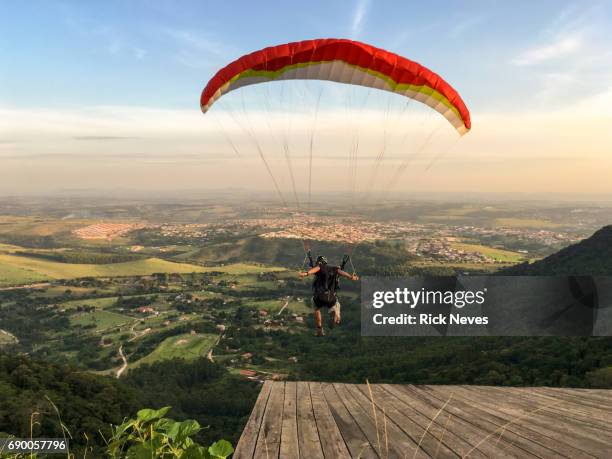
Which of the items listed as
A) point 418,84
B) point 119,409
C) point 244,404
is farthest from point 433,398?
point 244,404

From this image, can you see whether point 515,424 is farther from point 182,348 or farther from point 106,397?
point 182,348

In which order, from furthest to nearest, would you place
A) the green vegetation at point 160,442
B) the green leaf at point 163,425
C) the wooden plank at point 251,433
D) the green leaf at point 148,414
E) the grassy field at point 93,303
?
1. the grassy field at point 93,303
2. the wooden plank at point 251,433
3. the green leaf at point 163,425
4. the green leaf at point 148,414
5. the green vegetation at point 160,442

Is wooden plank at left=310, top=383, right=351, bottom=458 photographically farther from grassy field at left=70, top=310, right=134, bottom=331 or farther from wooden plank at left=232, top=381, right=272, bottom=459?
grassy field at left=70, top=310, right=134, bottom=331

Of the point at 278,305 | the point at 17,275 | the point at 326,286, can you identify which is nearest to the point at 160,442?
the point at 326,286

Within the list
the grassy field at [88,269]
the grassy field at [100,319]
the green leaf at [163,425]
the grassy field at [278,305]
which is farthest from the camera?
the grassy field at [88,269]

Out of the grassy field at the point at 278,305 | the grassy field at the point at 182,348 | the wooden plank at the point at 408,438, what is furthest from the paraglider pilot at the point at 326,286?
the grassy field at the point at 278,305

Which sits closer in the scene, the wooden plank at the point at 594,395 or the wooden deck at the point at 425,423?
the wooden deck at the point at 425,423

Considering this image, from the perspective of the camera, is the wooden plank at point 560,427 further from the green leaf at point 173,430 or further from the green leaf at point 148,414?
the green leaf at point 148,414

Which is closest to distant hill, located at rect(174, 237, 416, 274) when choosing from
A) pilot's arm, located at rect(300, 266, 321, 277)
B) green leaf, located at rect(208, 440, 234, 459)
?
pilot's arm, located at rect(300, 266, 321, 277)
